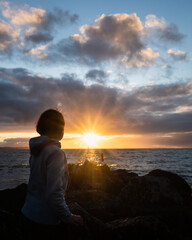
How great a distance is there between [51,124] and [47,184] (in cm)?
75

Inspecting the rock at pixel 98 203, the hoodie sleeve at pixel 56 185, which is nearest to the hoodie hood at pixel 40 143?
the hoodie sleeve at pixel 56 185

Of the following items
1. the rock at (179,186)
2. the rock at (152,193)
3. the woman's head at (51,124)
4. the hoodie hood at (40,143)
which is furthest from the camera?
the rock at (179,186)

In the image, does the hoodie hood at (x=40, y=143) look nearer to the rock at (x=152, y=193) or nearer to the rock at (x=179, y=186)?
the rock at (x=152, y=193)

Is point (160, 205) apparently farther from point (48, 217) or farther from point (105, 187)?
point (48, 217)

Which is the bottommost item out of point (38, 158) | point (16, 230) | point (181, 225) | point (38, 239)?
point (181, 225)

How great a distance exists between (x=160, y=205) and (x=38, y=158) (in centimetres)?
781

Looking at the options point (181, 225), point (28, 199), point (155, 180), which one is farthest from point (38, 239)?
point (155, 180)

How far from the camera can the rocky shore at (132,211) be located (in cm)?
485

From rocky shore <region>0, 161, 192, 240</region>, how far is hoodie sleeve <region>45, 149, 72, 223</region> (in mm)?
2650

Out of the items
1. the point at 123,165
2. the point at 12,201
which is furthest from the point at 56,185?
the point at 123,165

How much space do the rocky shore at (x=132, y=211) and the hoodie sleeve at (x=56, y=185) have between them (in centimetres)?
265

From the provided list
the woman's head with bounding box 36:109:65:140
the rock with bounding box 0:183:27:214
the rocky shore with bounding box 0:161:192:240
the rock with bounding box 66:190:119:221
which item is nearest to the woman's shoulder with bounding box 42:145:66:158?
the woman's head with bounding box 36:109:65:140

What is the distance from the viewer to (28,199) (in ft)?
8.02

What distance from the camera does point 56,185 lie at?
223 centimetres
